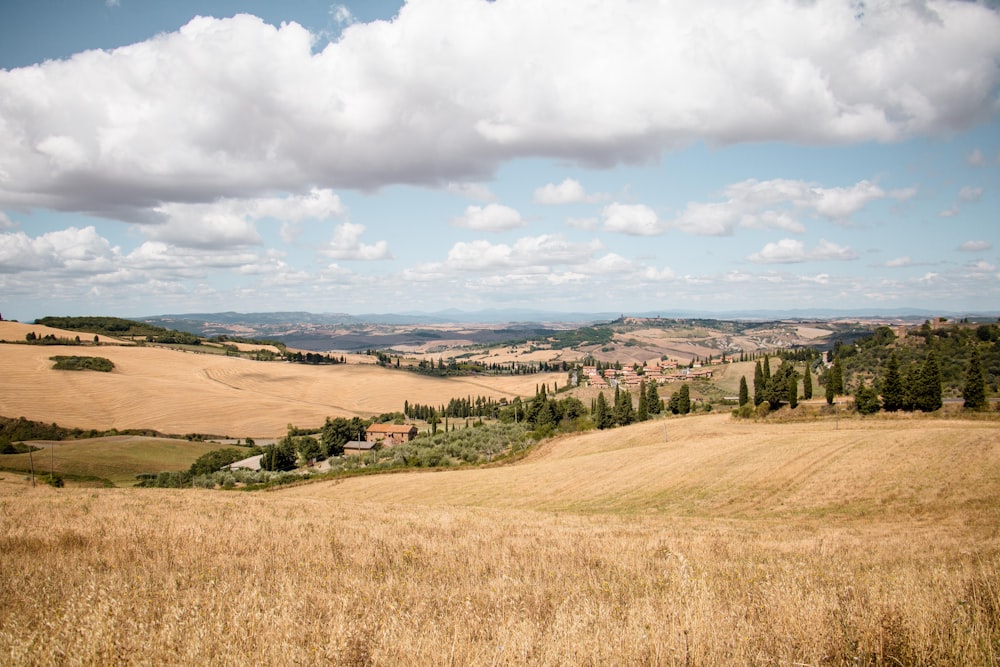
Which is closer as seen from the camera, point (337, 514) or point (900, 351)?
point (337, 514)

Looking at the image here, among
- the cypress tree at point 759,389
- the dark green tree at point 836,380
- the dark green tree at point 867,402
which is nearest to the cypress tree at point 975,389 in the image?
the dark green tree at point 867,402

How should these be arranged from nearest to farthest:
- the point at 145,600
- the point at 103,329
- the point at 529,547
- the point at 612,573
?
the point at 145,600 < the point at 612,573 < the point at 529,547 < the point at 103,329

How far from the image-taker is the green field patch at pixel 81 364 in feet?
409

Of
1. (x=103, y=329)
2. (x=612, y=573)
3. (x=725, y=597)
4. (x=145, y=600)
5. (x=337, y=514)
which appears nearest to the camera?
(x=145, y=600)

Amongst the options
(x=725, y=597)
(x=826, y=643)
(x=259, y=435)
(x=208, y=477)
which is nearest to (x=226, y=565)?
(x=725, y=597)

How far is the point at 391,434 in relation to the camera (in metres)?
109

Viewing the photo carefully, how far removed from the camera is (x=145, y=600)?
227 inches

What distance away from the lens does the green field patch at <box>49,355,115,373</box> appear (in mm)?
124688

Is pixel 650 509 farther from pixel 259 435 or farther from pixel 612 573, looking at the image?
pixel 259 435

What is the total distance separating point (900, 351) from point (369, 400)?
131234 millimetres

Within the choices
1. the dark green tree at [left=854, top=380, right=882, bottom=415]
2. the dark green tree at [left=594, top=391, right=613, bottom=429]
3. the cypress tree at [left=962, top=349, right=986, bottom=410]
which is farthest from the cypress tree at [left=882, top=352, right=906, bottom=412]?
the dark green tree at [left=594, top=391, right=613, bottom=429]

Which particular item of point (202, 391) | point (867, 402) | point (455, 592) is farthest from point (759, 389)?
point (202, 391)

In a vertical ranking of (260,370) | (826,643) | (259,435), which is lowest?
(259,435)

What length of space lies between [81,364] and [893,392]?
162773 millimetres
